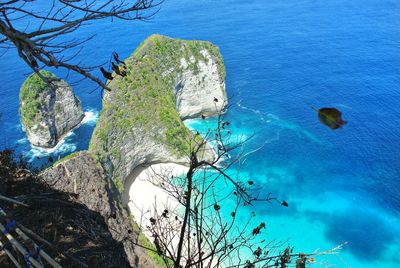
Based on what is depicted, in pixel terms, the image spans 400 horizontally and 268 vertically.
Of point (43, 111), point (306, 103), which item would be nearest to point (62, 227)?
point (43, 111)

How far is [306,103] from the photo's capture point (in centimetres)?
4297

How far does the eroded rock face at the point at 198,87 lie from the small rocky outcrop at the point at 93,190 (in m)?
19.8

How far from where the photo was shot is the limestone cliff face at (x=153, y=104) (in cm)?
2711

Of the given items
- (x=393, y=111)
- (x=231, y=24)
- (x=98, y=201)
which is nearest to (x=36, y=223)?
(x=98, y=201)

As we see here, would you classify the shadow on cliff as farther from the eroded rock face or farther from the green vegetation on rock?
the green vegetation on rock

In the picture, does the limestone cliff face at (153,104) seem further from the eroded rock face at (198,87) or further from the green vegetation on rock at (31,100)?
the green vegetation on rock at (31,100)

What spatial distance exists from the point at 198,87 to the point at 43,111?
16.5m

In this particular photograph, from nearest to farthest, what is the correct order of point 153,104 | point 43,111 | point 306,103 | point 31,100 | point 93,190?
point 93,190, point 153,104, point 31,100, point 43,111, point 306,103

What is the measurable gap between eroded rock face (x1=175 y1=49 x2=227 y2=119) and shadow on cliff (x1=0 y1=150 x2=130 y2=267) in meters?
28.9

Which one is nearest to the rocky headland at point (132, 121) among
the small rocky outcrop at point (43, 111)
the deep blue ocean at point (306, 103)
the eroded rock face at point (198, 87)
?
the small rocky outcrop at point (43, 111)

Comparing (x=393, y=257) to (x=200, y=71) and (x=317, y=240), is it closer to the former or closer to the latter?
(x=317, y=240)

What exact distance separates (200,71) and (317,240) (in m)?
21.3

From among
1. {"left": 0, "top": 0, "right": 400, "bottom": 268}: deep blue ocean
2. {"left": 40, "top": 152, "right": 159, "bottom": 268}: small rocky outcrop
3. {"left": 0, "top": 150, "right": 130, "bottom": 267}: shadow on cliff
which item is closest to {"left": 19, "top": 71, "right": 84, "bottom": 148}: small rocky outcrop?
{"left": 0, "top": 0, "right": 400, "bottom": 268}: deep blue ocean

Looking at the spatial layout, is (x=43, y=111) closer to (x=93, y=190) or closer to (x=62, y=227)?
(x=93, y=190)
